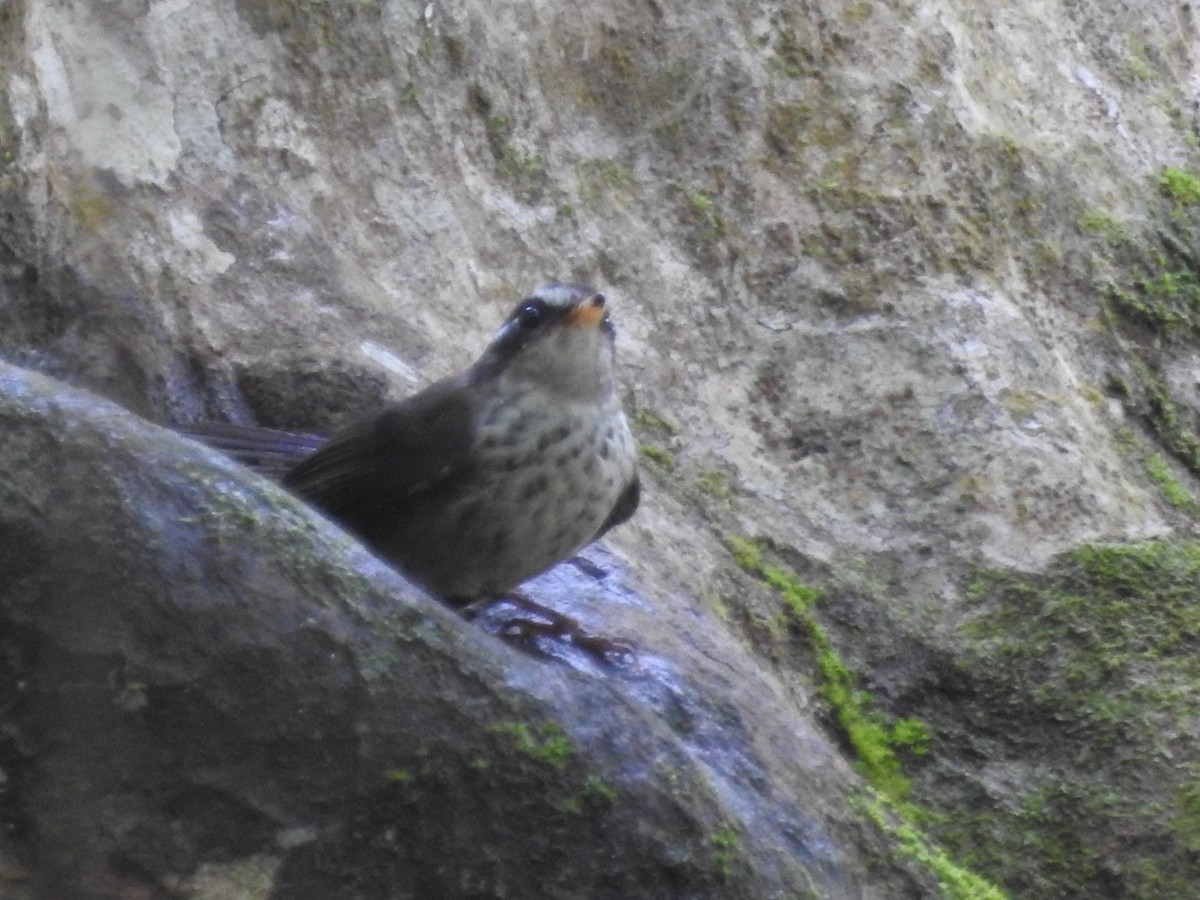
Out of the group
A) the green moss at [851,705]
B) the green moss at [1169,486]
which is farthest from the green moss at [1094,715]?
the green moss at [1169,486]

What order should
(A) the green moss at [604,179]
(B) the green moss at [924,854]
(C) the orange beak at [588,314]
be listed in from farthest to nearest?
(A) the green moss at [604,179] → (C) the orange beak at [588,314] → (B) the green moss at [924,854]

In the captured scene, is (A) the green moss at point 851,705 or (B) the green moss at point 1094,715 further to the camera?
(A) the green moss at point 851,705

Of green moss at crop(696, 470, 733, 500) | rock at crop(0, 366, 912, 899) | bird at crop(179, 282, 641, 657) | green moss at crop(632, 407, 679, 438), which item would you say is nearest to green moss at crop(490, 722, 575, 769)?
rock at crop(0, 366, 912, 899)

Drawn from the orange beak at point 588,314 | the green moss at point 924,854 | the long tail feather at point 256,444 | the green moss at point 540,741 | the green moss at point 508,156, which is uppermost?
the green moss at point 508,156

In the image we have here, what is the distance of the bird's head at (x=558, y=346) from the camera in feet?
16.3

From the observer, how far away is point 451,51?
22.6ft

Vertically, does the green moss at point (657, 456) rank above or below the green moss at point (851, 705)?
above

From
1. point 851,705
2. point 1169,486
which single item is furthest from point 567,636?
point 1169,486

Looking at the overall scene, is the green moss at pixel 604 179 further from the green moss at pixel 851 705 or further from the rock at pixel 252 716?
the rock at pixel 252 716

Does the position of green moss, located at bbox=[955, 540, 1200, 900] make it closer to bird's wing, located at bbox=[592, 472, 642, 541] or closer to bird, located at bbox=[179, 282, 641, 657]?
bird's wing, located at bbox=[592, 472, 642, 541]

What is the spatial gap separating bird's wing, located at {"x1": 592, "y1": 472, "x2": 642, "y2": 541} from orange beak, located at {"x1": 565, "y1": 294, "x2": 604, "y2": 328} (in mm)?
403

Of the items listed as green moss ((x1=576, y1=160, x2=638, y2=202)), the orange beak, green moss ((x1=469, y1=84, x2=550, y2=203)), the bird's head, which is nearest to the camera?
the bird's head

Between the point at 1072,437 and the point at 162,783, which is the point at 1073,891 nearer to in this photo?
the point at 1072,437

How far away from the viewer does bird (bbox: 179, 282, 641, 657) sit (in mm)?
4750
